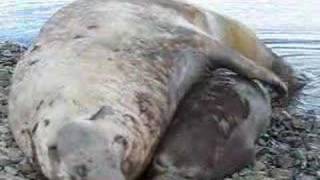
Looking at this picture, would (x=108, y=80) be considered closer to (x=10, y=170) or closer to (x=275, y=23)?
(x=10, y=170)

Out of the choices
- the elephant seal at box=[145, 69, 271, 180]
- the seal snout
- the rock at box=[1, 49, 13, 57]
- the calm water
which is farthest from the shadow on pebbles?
the rock at box=[1, 49, 13, 57]

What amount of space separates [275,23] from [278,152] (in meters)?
4.91

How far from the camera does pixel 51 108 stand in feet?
13.4

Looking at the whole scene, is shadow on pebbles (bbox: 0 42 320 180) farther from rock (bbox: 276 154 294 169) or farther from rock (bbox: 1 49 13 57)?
rock (bbox: 1 49 13 57)

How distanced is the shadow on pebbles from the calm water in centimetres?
85

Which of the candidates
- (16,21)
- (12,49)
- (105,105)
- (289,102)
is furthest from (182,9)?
(16,21)

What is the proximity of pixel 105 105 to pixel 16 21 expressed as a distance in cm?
667

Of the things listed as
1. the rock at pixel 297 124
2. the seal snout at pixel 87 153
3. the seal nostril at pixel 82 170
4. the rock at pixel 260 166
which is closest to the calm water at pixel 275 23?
the rock at pixel 297 124

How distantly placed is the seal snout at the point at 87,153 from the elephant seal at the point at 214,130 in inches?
27.6

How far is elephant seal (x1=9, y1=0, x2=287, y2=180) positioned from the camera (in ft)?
12.3

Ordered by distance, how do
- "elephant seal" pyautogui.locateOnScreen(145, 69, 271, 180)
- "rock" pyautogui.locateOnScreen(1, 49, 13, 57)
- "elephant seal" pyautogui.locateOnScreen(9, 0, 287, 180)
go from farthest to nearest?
1. "rock" pyautogui.locateOnScreen(1, 49, 13, 57)
2. "elephant seal" pyautogui.locateOnScreen(145, 69, 271, 180)
3. "elephant seal" pyautogui.locateOnScreen(9, 0, 287, 180)

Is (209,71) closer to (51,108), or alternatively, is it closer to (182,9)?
(182,9)

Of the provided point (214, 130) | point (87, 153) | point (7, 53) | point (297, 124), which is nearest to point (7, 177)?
point (87, 153)

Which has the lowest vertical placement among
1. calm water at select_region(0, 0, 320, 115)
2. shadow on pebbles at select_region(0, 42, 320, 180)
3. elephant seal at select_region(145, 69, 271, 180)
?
calm water at select_region(0, 0, 320, 115)
